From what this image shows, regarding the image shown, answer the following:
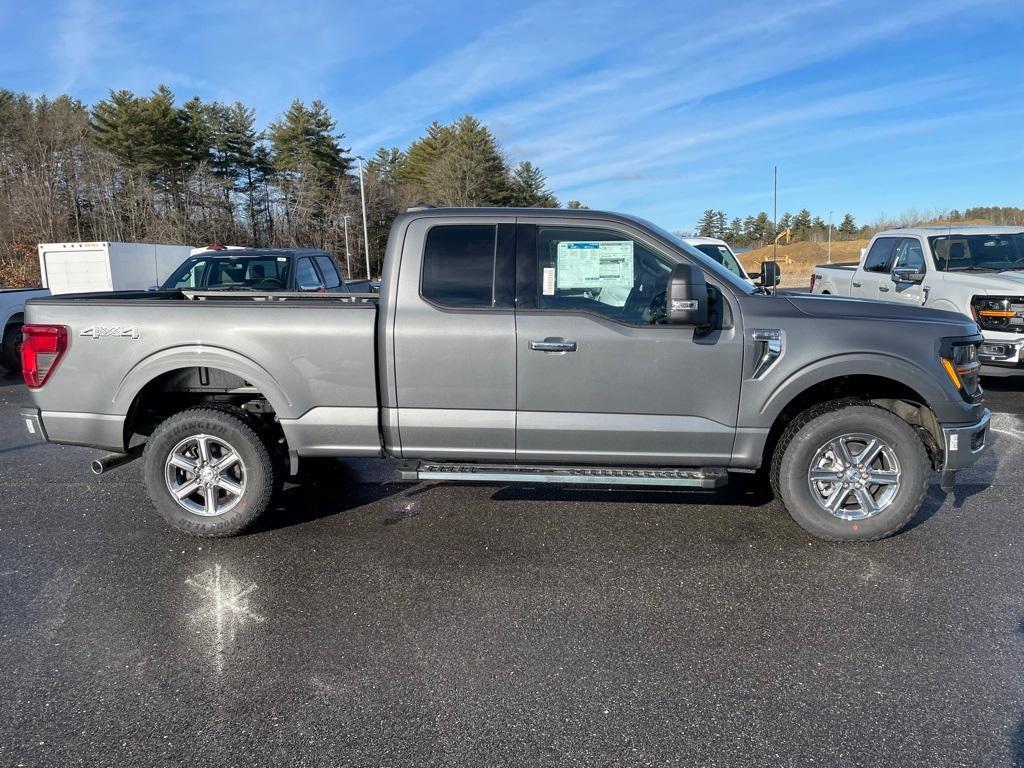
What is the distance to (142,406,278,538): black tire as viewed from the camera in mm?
4273

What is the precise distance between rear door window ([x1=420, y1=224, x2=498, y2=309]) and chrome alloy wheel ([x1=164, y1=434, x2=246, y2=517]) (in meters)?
1.67

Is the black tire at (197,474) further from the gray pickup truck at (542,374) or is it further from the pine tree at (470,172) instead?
the pine tree at (470,172)

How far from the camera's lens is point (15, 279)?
3466 cm

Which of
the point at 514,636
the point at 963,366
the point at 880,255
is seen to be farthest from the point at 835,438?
the point at 880,255

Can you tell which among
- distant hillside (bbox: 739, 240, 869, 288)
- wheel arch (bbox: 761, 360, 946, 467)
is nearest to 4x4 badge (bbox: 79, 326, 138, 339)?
wheel arch (bbox: 761, 360, 946, 467)

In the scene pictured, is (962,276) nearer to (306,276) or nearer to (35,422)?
(306,276)

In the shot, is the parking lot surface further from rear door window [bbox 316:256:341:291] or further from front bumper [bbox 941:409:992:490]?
rear door window [bbox 316:256:341:291]

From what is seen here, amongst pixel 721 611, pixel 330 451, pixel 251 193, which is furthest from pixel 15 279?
pixel 721 611

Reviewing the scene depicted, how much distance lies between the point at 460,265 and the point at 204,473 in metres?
2.11

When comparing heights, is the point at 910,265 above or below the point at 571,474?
above

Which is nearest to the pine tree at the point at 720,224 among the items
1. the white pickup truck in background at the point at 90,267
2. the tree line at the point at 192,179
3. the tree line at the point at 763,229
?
the tree line at the point at 763,229

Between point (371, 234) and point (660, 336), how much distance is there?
5343 centimetres

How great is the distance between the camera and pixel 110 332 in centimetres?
418

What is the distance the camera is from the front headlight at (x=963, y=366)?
401 centimetres
